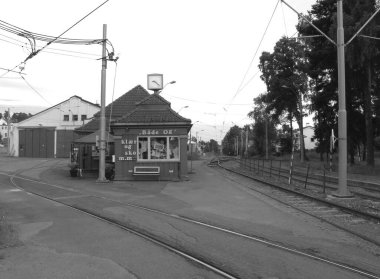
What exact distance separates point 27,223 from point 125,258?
4898 millimetres

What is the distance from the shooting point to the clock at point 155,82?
107ft

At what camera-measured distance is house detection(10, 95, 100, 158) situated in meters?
70.3

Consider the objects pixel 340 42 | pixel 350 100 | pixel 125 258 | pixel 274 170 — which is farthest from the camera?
pixel 350 100

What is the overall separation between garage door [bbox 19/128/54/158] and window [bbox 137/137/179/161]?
47218mm

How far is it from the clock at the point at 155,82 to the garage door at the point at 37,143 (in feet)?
139

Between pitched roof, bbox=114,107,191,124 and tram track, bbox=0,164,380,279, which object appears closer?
tram track, bbox=0,164,380,279

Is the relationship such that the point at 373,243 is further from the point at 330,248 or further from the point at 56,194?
the point at 56,194

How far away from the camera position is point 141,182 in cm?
2505

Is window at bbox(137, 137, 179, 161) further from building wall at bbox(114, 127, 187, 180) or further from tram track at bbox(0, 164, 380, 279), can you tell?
tram track at bbox(0, 164, 380, 279)

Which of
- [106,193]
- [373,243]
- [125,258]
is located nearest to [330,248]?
[373,243]

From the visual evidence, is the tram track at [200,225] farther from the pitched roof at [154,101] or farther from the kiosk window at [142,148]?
the pitched roof at [154,101]

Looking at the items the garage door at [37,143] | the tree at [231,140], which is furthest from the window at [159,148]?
the tree at [231,140]

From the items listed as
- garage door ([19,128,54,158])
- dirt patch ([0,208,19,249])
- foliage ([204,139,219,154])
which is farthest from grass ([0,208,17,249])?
foliage ([204,139,219,154])

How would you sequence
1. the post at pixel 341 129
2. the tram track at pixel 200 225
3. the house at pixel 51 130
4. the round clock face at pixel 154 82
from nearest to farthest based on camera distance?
1. the tram track at pixel 200 225
2. the post at pixel 341 129
3. the round clock face at pixel 154 82
4. the house at pixel 51 130
